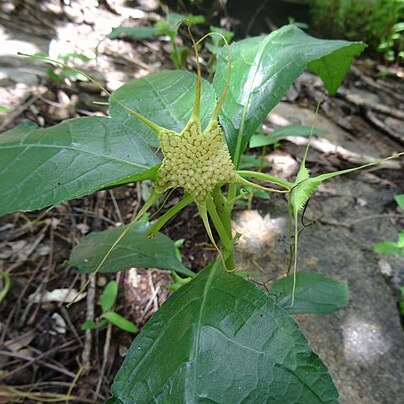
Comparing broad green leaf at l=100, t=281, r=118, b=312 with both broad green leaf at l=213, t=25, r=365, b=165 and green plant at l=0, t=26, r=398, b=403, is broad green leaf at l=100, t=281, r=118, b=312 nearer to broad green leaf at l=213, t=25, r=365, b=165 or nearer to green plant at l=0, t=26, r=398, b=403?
green plant at l=0, t=26, r=398, b=403

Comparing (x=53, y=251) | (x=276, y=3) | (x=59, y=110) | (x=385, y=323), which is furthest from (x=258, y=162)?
(x=276, y=3)

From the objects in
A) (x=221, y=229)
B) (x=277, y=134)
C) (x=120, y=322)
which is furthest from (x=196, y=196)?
(x=277, y=134)

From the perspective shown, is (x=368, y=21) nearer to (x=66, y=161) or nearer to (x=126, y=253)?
(x=126, y=253)

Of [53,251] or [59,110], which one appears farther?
[59,110]

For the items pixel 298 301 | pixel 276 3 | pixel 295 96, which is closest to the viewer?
pixel 298 301

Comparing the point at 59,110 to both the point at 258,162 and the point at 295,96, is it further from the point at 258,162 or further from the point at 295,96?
the point at 295,96

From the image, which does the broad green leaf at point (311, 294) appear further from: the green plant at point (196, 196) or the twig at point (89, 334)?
the twig at point (89, 334)
